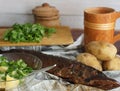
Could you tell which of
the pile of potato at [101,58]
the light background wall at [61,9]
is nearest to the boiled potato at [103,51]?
the pile of potato at [101,58]

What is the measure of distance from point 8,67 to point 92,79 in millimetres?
162

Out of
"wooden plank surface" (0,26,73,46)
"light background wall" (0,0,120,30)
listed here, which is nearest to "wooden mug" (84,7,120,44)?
"wooden plank surface" (0,26,73,46)

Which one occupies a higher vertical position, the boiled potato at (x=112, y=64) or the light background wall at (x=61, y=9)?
the light background wall at (x=61, y=9)

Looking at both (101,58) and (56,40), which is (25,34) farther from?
(101,58)

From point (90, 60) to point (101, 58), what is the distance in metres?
0.04

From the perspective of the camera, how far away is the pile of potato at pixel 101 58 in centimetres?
60

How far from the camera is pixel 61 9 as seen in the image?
0.96 m

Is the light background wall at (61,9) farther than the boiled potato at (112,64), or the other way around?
the light background wall at (61,9)

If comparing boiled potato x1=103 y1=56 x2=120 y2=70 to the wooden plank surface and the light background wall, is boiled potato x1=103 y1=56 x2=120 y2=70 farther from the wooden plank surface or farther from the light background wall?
the light background wall

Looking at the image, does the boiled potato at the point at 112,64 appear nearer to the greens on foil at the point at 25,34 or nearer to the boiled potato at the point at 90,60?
the boiled potato at the point at 90,60

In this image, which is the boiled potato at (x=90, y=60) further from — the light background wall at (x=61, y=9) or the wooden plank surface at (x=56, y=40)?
the light background wall at (x=61, y=9)

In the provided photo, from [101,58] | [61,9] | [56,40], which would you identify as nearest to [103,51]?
[101,58]

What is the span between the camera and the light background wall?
95 centimetres

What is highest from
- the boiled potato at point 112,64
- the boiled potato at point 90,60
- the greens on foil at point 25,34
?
the greens on foil at point 25,34
